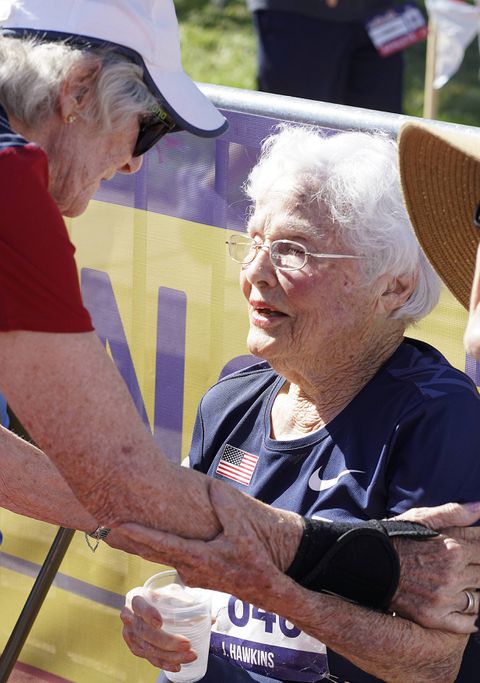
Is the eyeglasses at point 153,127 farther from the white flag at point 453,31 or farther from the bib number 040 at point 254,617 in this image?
the white flag at point 453,31

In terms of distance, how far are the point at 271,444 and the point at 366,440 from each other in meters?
0.26

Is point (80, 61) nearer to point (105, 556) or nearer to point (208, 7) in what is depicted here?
point (105, 556)

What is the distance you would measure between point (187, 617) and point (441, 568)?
24.0 inches

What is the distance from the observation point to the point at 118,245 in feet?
11.2

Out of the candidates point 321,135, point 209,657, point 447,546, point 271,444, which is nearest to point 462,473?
point 447,546

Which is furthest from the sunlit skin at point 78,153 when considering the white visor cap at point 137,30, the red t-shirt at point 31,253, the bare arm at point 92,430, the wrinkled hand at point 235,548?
the wrinkled hand at point 235,548

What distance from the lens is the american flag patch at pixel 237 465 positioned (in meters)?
2.82

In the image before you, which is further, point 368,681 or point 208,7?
point 208,7

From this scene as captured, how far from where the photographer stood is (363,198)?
2.76 meters

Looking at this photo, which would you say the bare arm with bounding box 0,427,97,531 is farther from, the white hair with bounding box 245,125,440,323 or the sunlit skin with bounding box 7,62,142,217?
the white hair with bounding box 245,125,440,323

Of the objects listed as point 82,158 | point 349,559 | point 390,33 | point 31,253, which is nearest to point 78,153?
point 82,158

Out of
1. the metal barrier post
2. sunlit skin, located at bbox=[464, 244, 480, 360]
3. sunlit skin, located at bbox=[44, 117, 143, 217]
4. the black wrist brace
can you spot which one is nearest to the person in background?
the metal barrier post

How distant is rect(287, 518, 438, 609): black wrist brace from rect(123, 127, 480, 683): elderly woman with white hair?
0.22 meters

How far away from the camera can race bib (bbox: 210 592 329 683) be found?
2633 millimetres
